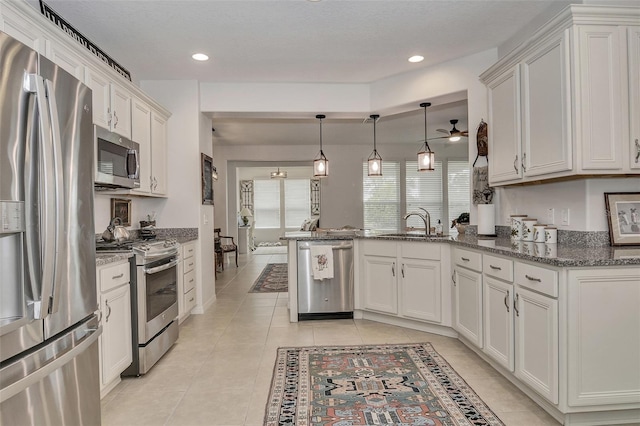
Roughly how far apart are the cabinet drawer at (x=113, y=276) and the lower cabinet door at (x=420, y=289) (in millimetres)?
2395

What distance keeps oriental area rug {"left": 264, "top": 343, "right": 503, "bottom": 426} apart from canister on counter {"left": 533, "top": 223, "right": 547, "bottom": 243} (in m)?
1.12

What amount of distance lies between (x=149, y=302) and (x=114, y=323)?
1.24 ft

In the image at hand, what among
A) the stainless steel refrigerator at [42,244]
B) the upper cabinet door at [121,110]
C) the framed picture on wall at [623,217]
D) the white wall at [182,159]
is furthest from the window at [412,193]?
the stainless steel refrigerator at [42,244]

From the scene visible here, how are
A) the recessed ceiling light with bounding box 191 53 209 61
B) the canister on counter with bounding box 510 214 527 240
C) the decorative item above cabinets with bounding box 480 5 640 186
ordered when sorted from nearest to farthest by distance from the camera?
the decorative item above cabinets with bounding box 480 5 640 186 → the canister on counter with bounding box 510 214 527 240 → the recessed ceiling light with bounding box 191 53 209 61

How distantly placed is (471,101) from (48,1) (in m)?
3.55

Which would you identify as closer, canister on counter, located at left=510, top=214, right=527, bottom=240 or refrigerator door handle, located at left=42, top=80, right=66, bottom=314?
refrigerator door handle, located at left=42, top=80, right=66, bottom=314

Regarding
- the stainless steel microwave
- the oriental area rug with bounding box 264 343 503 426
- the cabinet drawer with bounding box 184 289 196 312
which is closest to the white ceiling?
the stainless steel microwave

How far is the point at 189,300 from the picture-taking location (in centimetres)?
400

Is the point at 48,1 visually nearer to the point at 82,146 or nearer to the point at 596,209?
the point at 82,146

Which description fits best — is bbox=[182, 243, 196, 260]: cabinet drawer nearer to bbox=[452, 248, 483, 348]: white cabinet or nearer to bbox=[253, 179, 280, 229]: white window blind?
bbox=[452, 248, 483, 348]: white cabinet

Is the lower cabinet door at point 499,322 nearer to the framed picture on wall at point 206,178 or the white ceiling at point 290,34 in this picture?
the white ceiling at point 290,34

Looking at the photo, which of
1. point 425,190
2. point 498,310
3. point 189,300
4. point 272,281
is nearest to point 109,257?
point 189,300

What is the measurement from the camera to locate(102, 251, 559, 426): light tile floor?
2.17 m

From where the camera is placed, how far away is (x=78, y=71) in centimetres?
262
